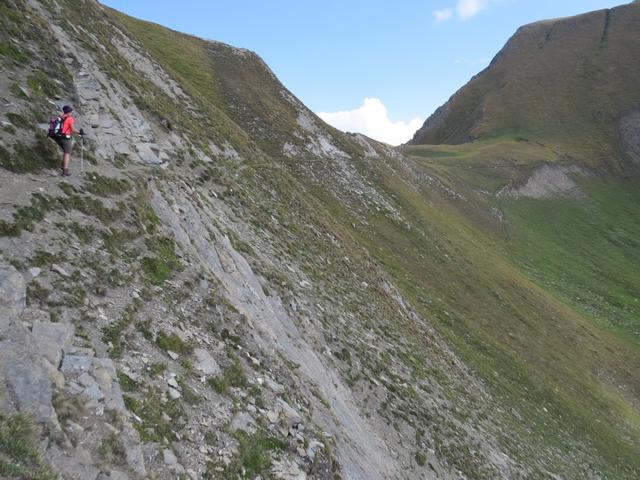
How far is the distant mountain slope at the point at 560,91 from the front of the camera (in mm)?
120250

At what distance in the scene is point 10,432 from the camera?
19.4 feet

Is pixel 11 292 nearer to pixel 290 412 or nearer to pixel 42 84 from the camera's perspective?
pixel 290 412

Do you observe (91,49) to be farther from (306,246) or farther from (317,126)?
(317,126)

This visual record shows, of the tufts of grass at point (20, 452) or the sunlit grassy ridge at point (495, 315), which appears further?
the sunlit grassy ridge at point (495, 315)

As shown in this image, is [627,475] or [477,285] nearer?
[627,475]

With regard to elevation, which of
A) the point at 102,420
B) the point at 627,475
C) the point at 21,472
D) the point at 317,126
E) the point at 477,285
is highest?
the point at 317,126

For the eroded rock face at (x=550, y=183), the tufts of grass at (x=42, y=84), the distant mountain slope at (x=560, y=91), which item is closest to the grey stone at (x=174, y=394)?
the tufts of grass at (x=42, y=84)

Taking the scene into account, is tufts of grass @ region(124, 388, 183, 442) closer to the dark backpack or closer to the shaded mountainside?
the shaded mountainside

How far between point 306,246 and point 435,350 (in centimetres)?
1080

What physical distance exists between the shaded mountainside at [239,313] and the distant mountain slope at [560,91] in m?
90.3

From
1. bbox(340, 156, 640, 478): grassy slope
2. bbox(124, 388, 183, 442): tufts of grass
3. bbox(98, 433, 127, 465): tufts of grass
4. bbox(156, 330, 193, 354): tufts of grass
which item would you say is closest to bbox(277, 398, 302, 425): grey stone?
bbox(156, 330, 193, 354): tufts of grass

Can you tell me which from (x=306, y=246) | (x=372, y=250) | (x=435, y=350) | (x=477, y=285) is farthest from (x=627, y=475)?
(x=306, y=246)

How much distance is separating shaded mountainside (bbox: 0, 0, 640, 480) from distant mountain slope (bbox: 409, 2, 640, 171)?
90.3 m

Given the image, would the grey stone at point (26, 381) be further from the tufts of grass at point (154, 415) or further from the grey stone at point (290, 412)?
the grey stone at point (290, 412)
